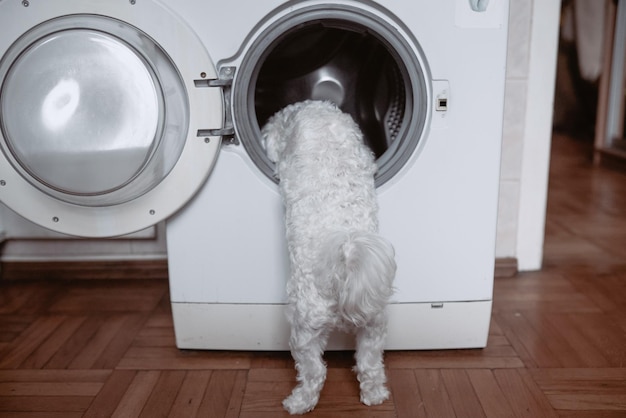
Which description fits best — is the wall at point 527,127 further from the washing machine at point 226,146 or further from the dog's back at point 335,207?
the dog's back at point 335,207

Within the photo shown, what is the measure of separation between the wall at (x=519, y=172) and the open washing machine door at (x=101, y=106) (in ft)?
1.70

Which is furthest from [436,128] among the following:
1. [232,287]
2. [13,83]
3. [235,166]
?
[13,83]

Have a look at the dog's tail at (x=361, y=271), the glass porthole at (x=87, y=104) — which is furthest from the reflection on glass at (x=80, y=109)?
the dog's tail at (x=361, y=271)

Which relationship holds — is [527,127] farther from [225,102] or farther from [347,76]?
[225,102]

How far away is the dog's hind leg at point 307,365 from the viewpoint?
3.17 ft

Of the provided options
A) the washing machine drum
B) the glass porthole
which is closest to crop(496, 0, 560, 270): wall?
the washing machine drum

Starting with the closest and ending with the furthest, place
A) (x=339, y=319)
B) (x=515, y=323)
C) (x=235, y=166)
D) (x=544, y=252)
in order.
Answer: (x=339, y=319) → (x=235, y=166) → (x=515, y=323) → (x=544, y=252)

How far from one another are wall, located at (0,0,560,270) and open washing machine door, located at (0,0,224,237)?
0.52 metres

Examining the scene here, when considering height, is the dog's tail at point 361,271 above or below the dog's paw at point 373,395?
above

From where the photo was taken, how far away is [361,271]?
0.83m

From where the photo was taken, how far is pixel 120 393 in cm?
107

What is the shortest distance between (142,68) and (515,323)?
0.95m

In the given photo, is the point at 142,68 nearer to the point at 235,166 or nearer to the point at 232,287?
the point at 235,166

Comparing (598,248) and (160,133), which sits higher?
(160,133)
